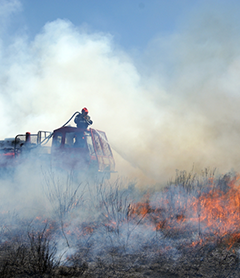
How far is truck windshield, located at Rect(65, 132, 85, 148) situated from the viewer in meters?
9.45

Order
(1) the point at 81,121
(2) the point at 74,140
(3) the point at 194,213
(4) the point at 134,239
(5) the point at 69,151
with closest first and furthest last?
1. (4) the point at 134,239
2. (3) the point at 194,213
3. (5) the point at 69,151
4. (2) the point at 74,140
5. (1) the point at 81,121

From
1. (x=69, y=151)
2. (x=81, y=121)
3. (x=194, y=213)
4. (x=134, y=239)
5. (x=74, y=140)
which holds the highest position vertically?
(x=81, y=121)

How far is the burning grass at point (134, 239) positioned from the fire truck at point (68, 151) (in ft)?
5.86

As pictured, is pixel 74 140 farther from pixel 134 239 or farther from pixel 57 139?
pixel 134 239

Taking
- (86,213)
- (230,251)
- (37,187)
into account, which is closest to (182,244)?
(230,251)

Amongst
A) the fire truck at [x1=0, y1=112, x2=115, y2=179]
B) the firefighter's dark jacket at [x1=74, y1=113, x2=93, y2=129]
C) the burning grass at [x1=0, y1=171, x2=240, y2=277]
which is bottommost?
the burning grass at [x1=0, y1=171, x2=240, y2=277]

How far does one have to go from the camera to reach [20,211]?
729cm

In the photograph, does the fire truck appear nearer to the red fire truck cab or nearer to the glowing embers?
the red fire truck cab

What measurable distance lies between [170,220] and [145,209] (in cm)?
75

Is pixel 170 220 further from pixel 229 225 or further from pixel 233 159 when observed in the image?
pixel 233 159

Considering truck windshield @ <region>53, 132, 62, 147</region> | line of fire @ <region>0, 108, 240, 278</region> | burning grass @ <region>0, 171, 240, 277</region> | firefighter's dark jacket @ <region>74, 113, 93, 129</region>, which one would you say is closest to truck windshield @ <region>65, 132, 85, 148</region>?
truck windshield @ <region>53, 132, 62, 147</region>

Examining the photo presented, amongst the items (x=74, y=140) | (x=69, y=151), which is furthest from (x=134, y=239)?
(x=74, y=140)

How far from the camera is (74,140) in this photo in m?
9.80

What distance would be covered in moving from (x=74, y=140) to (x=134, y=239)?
17.4ft
